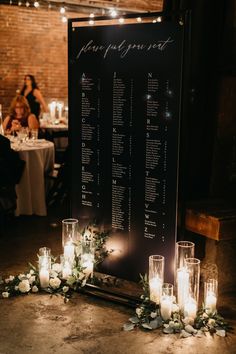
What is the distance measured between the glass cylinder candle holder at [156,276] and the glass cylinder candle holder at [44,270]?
2.81 ft

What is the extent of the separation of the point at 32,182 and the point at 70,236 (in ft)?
6.86

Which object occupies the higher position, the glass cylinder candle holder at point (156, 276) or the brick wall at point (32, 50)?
the brick wall at point (32, 50)

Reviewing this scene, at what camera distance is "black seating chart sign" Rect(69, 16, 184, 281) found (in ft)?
11.8

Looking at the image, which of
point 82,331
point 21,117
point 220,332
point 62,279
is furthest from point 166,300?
point 21,117

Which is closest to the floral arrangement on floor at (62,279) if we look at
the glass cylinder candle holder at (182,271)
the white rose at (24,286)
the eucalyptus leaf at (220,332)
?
the white rose at (24,286)

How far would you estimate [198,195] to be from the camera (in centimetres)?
442

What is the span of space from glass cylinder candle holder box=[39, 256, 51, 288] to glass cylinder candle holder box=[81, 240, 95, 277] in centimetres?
26

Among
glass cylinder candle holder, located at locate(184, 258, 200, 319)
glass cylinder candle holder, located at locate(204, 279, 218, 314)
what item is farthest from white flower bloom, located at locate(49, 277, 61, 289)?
glass cylinder candle holder, located at locate(204, 279, 218, 314)

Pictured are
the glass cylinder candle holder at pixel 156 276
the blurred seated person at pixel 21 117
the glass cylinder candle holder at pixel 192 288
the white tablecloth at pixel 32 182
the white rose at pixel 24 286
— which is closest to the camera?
the glass cylinder candle holder at pixel 192 288

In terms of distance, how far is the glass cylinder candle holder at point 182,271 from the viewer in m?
3.50

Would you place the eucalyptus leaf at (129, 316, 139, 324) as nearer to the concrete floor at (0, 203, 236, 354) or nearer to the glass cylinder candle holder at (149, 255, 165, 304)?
the concrete floor at (0, 203, 236, 354)

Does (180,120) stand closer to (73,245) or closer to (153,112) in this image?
(153,112)

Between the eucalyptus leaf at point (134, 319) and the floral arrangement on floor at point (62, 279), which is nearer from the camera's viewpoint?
the eucalyptus leaf at point (134, 319)

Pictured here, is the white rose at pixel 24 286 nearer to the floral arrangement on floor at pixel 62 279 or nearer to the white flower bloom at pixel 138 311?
the floral arrangement on floor at pixel 62 279
